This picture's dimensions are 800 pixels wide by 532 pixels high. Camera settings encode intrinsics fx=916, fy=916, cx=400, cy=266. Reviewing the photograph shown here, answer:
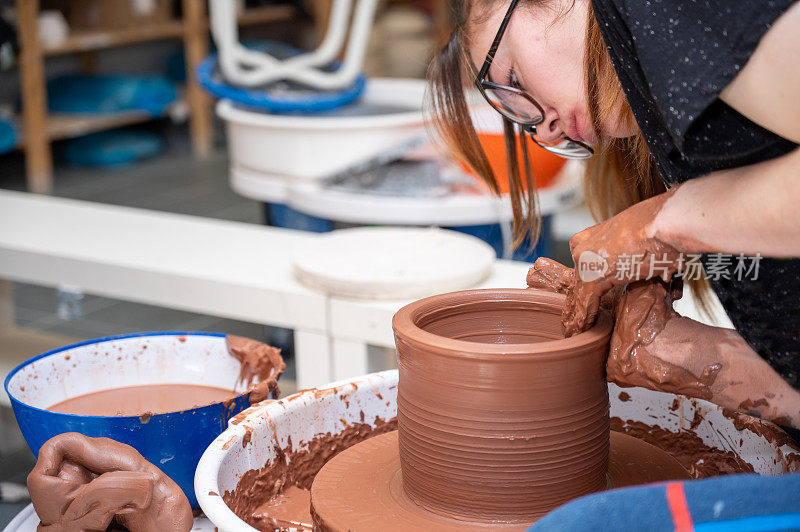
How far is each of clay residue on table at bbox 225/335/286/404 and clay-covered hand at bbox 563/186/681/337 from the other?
48 cm

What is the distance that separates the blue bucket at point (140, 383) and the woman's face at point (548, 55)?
1.70 ft

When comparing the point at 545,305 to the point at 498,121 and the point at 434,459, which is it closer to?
the point at 434,459

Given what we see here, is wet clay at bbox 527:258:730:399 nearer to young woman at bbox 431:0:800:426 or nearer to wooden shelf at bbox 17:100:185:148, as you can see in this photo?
young woman at bbox 431:0:800:426

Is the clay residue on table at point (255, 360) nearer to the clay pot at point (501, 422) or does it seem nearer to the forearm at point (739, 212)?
the clay pot at point (501, 422)

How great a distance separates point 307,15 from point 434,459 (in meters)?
6.43

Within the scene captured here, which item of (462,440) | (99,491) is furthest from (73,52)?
(462,440)

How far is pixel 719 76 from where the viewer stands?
74 cm

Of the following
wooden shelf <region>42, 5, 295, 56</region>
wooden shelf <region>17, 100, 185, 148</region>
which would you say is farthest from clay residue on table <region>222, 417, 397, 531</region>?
wooden shelf <region>42, 5, 295, 56</region>

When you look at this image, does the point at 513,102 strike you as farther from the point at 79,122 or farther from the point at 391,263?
the point at 79,122

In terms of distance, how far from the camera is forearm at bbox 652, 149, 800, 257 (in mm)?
769

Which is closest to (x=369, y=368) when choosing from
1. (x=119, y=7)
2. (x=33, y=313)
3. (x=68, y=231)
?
(x=68, y=231)

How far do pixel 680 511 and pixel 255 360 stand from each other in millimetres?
697

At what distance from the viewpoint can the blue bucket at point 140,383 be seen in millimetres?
1094

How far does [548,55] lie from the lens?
0.97 m
